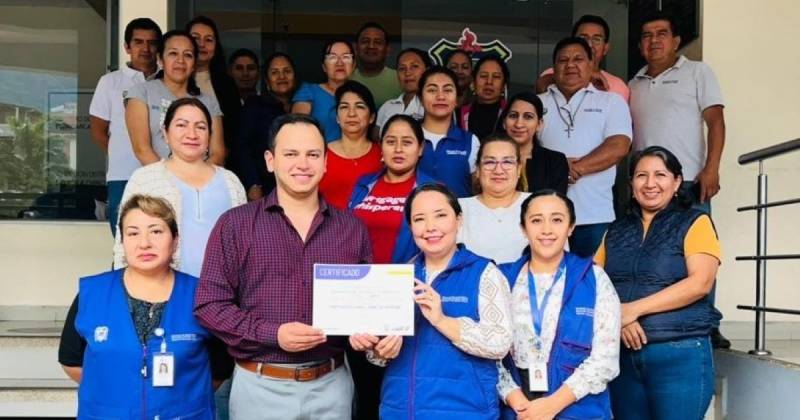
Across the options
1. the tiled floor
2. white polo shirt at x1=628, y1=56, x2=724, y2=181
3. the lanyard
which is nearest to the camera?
the lanyard

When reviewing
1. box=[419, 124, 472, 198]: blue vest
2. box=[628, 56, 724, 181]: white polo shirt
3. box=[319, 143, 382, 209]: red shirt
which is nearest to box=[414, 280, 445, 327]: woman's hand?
box=[319, 143, 382, 209]: red shirt

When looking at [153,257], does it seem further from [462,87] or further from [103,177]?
[103,177]

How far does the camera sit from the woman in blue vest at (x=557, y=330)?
117 inches

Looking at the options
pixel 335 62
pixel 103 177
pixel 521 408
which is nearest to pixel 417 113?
pixel 335 62

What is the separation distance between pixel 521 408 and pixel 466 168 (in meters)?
1.53

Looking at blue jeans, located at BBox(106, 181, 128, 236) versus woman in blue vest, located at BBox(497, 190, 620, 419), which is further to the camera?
blue jeans, located at BBox(106, 181, 128, 236)

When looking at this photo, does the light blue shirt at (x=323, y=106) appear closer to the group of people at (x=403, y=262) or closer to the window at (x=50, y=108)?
the group of people at (x=403, y=262)

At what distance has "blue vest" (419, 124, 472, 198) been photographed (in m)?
4.16

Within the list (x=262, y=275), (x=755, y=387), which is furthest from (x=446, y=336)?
(x=755, y=387)

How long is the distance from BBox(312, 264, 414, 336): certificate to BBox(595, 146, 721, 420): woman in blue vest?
110 cm

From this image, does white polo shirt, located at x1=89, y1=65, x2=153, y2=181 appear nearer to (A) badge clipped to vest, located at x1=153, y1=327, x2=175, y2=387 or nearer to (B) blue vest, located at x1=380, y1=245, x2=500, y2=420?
(A) badge clipped to vest, located at x1=153, y1=327, x2=175, y2=387

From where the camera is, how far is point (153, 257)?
2.88 meters

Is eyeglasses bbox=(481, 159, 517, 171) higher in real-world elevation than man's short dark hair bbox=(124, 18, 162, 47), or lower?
lower

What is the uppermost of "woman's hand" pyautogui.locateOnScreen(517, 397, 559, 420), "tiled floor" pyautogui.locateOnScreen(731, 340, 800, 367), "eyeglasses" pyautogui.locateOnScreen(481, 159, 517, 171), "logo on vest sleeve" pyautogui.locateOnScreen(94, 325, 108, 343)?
"eyeglasses" pyautogui.locateOnScreen(481, 159, 517, 171)
